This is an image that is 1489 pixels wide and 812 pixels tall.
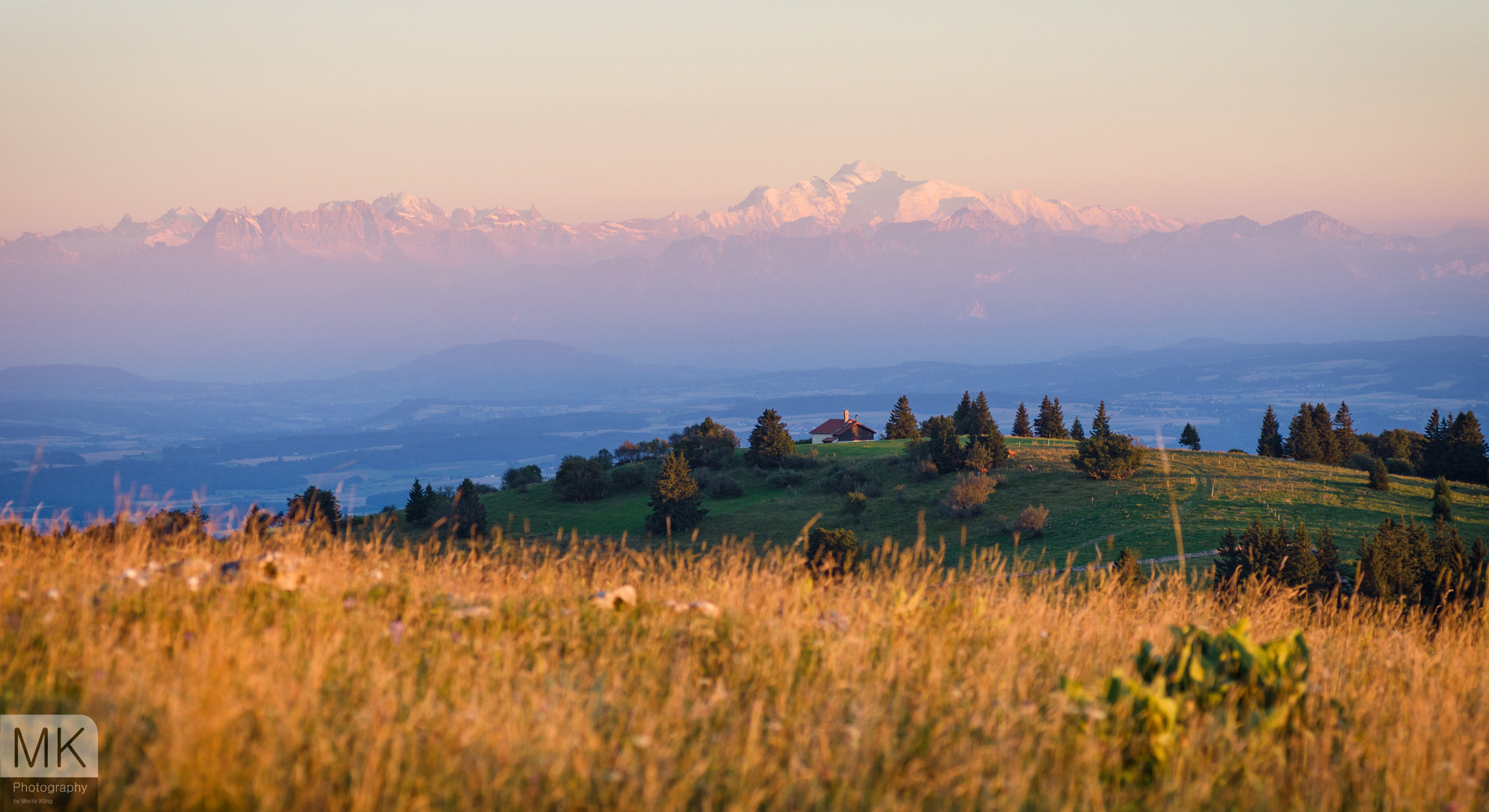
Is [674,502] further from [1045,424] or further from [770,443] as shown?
[1045,424]

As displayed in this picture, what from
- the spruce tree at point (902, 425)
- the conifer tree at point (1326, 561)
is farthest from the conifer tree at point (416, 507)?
the conifer tree at point (1326, 561)

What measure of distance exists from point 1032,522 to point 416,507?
105 ft

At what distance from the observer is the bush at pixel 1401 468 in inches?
1903

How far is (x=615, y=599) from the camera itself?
6.10 meters

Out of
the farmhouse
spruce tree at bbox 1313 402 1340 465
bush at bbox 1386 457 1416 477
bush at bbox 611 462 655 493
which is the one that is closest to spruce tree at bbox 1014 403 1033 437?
the farmhouse

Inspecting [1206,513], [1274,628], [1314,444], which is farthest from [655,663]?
[1314,444]

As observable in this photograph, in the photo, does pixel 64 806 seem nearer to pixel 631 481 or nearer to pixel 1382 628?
pixel 1382 628

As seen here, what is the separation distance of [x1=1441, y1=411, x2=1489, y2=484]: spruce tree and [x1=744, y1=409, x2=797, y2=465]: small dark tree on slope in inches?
1470

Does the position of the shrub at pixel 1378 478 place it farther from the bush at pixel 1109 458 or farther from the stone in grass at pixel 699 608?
the stone in grass at pixel 699 608

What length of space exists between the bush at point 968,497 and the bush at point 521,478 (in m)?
31.0

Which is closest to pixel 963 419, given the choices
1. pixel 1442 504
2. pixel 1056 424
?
pixel 1056 424

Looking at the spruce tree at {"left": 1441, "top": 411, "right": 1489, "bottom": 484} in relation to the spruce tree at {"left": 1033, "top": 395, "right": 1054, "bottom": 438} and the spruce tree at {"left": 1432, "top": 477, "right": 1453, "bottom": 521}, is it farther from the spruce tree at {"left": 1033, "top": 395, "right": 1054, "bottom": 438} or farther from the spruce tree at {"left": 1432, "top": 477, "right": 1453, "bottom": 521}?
the spruce tree at {"left": 1033, "top": 395, "right": 1054, "bottom": 438}

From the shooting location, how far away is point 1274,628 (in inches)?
296

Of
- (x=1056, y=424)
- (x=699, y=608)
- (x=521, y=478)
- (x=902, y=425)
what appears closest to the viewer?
(x=699, y=608)
